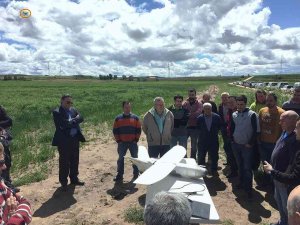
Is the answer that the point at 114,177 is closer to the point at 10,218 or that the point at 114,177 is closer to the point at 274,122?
the point at 274,122

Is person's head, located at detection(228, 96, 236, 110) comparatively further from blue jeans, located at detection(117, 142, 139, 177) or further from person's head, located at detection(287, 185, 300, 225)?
person's head, located at detection(287, 185, 300, 225)

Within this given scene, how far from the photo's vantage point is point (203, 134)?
25.9 ft

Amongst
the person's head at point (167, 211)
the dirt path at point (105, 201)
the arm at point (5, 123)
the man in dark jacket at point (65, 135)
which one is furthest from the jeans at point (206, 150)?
the person's head at point (167, 211)

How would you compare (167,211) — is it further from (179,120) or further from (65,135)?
(179,120)

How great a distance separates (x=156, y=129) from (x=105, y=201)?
1838 mm

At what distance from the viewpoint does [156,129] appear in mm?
7516

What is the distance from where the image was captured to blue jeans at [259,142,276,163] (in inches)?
266

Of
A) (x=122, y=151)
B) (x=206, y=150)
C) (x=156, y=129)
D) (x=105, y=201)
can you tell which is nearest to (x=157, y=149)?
(x=156, y=129)

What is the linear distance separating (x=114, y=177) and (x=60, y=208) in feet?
6.53

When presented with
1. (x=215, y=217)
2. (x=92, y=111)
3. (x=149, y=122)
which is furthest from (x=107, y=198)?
(x=92, y=111)

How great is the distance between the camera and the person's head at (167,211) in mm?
2348

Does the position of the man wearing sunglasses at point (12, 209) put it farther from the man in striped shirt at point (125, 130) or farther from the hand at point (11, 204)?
the man in striped shirt at point (125, 130)

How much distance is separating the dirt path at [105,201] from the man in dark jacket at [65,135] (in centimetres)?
52

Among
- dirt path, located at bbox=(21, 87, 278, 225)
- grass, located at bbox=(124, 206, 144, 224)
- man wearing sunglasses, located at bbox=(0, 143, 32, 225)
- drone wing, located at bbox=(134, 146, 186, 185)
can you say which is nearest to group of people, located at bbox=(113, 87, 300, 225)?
dirt path, located at bbox=(21, 87, 278, 225)
